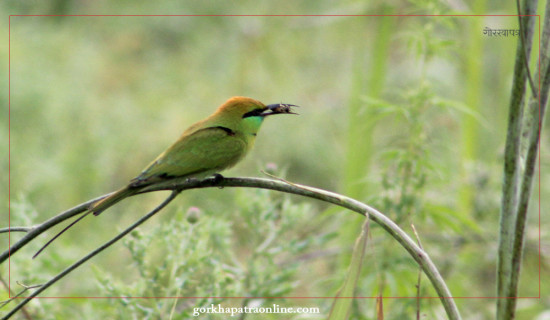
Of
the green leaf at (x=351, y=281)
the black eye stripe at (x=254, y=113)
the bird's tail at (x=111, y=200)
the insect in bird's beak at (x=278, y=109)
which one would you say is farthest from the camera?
the black eye stripe at (x=254, y=113)

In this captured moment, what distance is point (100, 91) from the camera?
148 inches

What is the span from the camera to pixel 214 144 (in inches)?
50.6

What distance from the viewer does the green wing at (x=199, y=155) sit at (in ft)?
3.85

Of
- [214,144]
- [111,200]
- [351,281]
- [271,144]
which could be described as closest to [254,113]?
[214,144]

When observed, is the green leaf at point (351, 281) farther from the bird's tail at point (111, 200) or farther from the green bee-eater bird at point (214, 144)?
the green bee-eater bird at point (214, 144)

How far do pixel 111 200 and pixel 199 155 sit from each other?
0.30 m

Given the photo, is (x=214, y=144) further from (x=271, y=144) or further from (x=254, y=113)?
(x=271, y=144)

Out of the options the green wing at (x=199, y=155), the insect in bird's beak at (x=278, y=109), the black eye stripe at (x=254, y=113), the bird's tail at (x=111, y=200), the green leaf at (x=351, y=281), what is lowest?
the green leaf at (x=351, y=281)

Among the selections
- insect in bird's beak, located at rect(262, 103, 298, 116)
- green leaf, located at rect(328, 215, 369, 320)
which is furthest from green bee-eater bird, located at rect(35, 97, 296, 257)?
green leaf, located at rect(328, 215, 369, 320)

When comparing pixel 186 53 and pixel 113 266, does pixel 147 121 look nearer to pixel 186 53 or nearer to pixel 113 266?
pixel 186 53

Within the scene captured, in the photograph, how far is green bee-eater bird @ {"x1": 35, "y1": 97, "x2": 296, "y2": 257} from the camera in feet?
3.88

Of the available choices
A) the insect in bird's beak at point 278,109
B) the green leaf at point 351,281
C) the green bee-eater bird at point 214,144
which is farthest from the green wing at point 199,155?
the green leaf at point 351,281

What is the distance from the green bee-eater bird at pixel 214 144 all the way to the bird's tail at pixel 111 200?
0.06 m

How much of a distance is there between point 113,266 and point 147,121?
1226 mm
